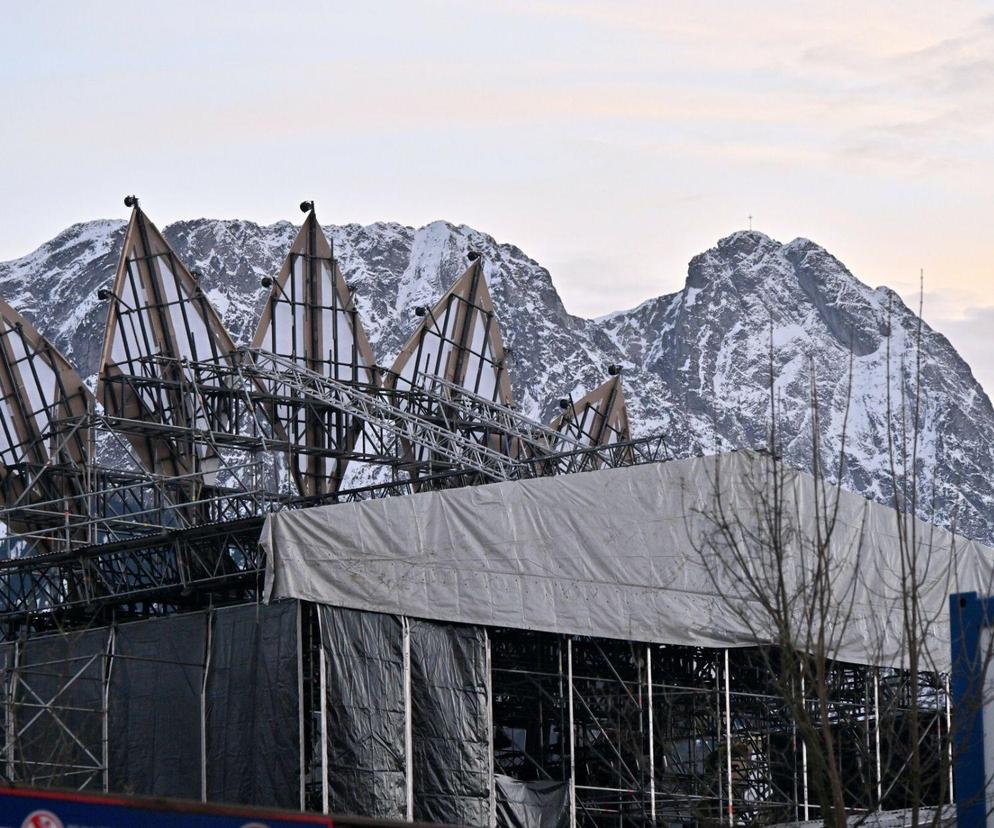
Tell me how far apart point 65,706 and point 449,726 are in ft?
21.5

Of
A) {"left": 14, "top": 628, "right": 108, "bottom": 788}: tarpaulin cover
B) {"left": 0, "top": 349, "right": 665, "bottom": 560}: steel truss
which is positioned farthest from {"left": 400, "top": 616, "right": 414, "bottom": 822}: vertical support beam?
{"left": 0, "top": 349, "right": 665, "bottom": 560}: steel truss

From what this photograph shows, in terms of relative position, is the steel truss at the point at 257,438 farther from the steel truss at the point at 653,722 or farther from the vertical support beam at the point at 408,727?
the vertical support beam at the point at 408,727

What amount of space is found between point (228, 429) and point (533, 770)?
928 centimetres

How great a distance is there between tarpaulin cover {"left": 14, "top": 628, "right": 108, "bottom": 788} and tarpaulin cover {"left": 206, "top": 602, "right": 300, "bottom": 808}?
79.5 inches

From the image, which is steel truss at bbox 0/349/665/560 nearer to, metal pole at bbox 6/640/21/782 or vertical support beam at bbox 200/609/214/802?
metal pole at bbox 6/640/21/782

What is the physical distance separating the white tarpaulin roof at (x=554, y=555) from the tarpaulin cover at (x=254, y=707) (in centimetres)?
117

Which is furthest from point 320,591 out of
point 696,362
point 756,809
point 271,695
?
point 696,362

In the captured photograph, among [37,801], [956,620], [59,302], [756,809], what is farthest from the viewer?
[59,302]

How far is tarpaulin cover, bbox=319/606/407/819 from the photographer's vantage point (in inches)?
990

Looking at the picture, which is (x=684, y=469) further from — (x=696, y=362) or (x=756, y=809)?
(x=696, y=362)

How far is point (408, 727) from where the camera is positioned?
84.8 feet

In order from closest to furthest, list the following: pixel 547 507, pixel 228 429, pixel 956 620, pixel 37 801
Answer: pixel 37 801 → pixel 956 620 → pixel 547 507 → pixel 228 429

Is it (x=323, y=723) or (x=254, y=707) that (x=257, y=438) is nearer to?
(x=254, y=707)

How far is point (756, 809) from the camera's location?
30.6 meters
